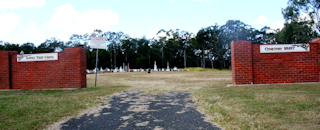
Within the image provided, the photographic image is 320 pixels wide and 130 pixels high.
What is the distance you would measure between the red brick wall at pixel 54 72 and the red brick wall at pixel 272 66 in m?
8.25

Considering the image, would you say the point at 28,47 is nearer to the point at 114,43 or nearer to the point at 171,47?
the point at 114,43

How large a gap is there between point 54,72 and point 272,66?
11576 millimetres

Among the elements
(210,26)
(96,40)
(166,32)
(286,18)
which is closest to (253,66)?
(96,40)

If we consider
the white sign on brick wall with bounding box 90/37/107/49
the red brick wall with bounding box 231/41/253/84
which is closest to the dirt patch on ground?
the red brick wall with bounding box 231/41/253/84

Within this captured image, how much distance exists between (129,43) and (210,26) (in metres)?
27.4

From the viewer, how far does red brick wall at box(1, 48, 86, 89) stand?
39.5ft

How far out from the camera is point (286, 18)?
3158cm

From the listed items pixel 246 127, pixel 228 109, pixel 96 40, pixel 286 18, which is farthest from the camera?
pixel 286 18

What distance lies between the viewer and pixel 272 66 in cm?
1166

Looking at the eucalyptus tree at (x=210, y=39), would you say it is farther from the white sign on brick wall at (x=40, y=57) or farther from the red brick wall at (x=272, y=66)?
the white sign on brick wall at (x=40, y=57)

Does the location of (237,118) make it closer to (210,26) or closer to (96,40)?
(96,40)

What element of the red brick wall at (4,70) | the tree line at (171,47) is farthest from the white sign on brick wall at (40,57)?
the tree line at (171,47)

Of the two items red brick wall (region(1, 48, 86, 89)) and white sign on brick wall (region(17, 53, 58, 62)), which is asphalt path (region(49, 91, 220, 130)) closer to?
red brick wall (region(1, 48, 86, 89))

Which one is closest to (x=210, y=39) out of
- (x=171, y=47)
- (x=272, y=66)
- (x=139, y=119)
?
(x=171, y=47)
